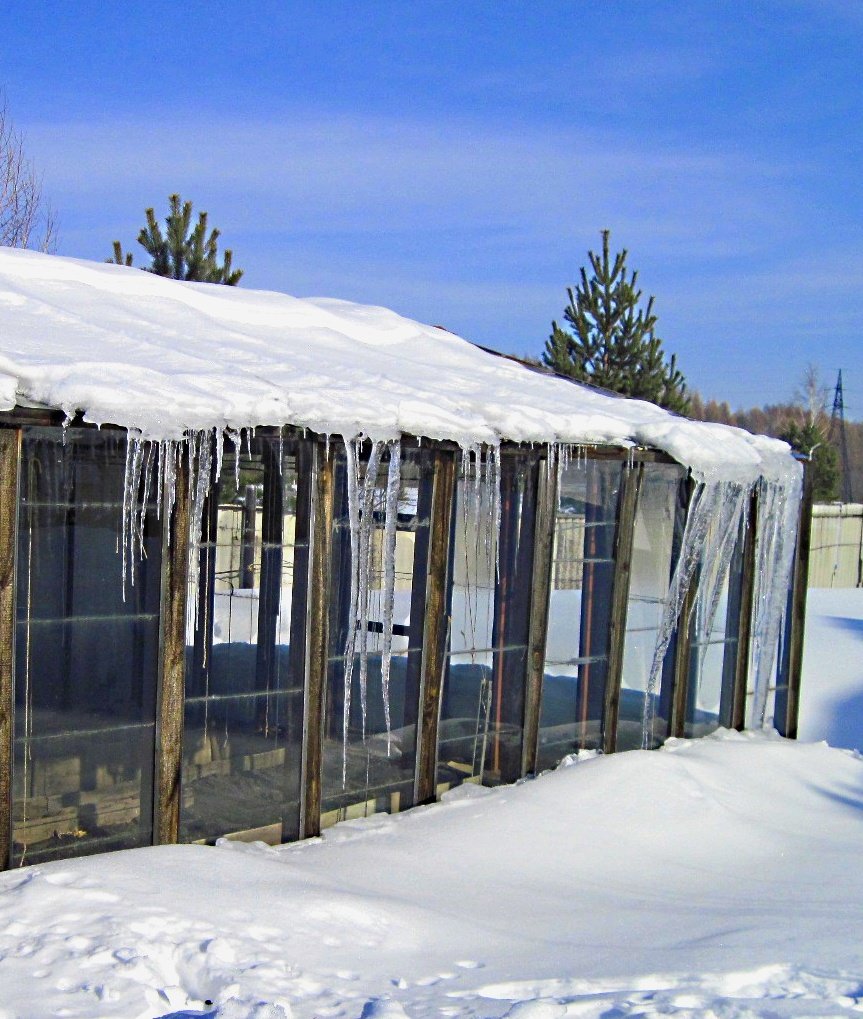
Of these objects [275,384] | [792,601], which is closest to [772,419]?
[792,601]

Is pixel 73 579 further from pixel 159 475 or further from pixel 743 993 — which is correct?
pixel 743 993

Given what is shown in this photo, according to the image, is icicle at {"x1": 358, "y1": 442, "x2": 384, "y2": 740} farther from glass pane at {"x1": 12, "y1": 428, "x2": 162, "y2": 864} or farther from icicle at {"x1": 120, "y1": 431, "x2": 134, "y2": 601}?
icicle at {"x1": 120, "y1": 431, "x2": 134, "y2": 601}

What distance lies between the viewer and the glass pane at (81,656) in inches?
197

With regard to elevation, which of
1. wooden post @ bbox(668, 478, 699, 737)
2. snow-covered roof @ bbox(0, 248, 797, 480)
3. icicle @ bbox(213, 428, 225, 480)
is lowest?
wooden post @ bbox(668, 478, 699, 737)

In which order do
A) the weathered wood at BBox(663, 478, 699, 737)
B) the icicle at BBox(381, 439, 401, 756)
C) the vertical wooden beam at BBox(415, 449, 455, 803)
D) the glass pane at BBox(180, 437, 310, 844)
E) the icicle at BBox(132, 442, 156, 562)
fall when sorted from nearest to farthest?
the icicle at BBox(132, 442, 156, 562)
the glass pane at BBox(180, 437, 310, 844)
the icicle at BBox(381, 439, 401, 756)
the vertical wooden beam at BBox(415, 449, 455, 803)
the weathered wood at BBox(663, 478, 699, 737)

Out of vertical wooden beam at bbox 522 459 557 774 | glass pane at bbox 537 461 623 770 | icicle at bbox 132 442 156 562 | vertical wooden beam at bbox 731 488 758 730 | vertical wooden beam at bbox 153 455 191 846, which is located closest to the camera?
icicle at bbox 132 442 156 562

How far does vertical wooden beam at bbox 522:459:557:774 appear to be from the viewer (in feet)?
23.3

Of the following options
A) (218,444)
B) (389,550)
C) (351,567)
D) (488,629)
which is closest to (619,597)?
(488,629)

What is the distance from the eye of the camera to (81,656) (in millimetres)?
5164

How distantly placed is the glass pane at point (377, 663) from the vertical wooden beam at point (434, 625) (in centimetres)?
5

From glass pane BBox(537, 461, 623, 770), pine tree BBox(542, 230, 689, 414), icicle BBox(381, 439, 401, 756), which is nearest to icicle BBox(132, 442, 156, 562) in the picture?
icicle BBox(381, 439, 401, 756)

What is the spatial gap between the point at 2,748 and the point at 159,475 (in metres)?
1.37

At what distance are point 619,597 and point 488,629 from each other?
1198mm

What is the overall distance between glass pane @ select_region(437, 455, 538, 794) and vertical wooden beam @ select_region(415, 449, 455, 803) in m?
0.13
